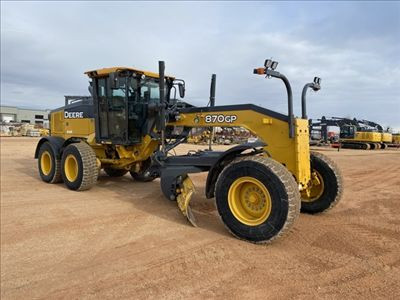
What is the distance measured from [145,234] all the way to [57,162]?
4955 mm

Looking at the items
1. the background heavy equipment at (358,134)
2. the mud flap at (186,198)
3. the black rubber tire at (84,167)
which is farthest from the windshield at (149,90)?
the background heavy equipment at (358,134)

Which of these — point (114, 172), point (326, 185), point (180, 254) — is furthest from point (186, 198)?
point (114, 172)

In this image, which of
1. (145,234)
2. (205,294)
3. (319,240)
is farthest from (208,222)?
(205,294)

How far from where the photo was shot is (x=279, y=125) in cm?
531

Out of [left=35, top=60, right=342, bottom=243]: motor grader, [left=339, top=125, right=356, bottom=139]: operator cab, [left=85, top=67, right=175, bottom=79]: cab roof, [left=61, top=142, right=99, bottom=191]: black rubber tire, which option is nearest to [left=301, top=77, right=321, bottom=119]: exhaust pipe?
[left=35, top=60, right=342, bottom=243]: motor grader

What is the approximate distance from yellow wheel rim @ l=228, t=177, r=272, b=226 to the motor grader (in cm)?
1

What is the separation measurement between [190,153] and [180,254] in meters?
2.58

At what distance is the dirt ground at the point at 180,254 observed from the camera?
11.6 feet

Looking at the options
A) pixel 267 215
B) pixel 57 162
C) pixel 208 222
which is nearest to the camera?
pixel 267 215

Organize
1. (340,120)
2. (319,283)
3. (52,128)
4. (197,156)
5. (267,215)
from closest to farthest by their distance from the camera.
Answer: (319,283)
(267,215)
(197,156)
(52,128)
(340,120)

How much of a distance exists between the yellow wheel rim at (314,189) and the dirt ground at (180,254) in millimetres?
344

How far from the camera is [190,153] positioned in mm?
6691

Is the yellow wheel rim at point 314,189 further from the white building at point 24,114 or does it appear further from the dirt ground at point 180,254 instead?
the white building at point 24,114

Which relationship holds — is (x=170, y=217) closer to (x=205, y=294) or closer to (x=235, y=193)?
(x=235, y=193)
